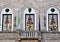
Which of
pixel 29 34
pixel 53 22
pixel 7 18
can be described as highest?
pixel 7 18

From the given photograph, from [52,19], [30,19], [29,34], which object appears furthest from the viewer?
[30,19]

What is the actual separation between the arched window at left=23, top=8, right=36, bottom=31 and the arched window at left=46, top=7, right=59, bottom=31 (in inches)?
70.9

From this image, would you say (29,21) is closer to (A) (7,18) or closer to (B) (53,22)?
(A) (7,18)

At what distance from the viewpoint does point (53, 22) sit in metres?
28.5

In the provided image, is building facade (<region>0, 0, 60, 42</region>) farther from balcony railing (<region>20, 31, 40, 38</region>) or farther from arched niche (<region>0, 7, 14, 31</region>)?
balcony railing (<region>20, 31, 40, 38</region>)

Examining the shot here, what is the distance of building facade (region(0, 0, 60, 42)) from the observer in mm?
27922

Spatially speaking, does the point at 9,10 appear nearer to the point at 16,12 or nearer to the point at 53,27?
the point at 16,12

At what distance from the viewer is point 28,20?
93.9ft

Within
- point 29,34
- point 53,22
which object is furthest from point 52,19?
point 29,34

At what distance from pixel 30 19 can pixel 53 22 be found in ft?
9.56

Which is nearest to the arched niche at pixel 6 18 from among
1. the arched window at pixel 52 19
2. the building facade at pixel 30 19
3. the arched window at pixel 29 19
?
the building facade at pixel 30 19

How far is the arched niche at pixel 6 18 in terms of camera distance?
2848cm

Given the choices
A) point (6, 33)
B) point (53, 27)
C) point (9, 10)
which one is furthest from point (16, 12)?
point (53, 27)

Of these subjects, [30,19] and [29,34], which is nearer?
[29,34]
